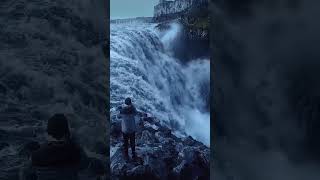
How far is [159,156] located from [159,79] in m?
0.81

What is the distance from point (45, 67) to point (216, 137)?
158cm

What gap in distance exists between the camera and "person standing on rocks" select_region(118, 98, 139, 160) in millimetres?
4438

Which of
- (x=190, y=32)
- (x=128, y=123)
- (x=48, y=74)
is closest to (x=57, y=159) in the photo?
(x=48, y=74)

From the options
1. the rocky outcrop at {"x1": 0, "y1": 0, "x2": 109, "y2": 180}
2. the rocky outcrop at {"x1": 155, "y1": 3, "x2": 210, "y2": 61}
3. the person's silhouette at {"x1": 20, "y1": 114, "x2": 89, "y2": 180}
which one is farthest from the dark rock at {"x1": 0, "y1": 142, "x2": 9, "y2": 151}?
the rocky outcrop at {"x1": 155, "y1": 3, "x2": 210, "y2": 61}

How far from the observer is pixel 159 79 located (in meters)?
4.63

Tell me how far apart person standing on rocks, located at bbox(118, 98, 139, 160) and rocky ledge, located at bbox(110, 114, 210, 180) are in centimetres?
5

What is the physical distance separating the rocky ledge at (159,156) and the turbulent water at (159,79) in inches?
4.4

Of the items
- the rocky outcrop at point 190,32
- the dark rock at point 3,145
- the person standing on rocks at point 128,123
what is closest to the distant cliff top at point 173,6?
the rocky outcrop at point 190,32

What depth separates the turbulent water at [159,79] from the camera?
4.47 m

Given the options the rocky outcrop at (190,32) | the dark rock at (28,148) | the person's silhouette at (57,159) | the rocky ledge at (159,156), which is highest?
the rocky outcrop at (190,32)

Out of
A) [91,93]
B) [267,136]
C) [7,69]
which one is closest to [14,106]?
[7,69]

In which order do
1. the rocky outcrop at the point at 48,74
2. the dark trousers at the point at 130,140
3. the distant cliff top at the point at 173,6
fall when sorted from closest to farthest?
the rocky outcrop at the point at 48,74, the dark trousers at the point at 130,140, the distant cliff top at the point at 173,6

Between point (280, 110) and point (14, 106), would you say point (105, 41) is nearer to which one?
point (14, 106)

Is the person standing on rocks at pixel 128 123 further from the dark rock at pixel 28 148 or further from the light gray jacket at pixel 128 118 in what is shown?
the dark rock at pixel 28 148
